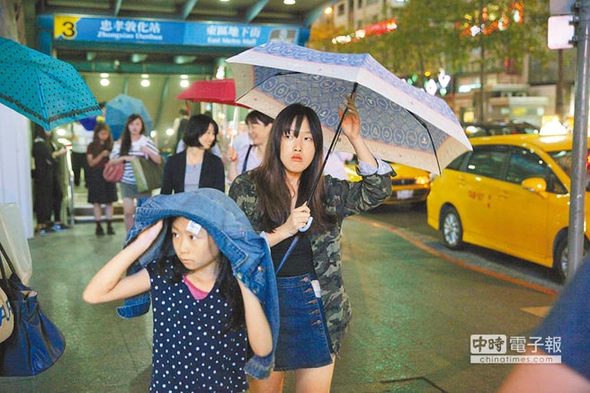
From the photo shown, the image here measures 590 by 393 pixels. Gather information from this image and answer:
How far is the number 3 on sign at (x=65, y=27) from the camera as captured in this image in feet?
44.0

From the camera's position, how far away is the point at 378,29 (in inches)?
1442

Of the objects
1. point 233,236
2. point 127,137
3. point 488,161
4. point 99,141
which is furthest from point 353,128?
point 99,141

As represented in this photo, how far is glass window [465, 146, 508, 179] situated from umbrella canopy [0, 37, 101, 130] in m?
6.49

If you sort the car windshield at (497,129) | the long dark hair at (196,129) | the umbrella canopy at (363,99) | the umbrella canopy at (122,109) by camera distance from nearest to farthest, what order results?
the umbrella canopy at (363,99) < the long dark hair at (196,129) < the umbrella canopy at (122,109) < the car windshield at (497,129)

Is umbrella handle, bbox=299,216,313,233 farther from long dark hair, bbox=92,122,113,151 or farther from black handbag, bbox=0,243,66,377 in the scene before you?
long dark hair, bbox=92,122,113,151

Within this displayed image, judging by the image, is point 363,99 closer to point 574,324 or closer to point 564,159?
point 574,324

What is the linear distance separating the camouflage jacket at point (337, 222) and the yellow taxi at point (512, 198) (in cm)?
495

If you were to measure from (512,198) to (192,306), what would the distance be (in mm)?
6841

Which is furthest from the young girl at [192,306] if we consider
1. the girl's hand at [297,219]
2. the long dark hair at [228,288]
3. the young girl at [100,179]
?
the young girl at [100,179]

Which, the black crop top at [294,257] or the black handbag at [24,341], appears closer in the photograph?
the black crop top at [294,257]

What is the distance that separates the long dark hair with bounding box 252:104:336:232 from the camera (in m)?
3.15

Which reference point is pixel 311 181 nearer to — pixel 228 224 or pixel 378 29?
pixel 228 224

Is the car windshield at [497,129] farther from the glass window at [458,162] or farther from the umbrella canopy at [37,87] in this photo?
the umbrella canopy at [37,87]

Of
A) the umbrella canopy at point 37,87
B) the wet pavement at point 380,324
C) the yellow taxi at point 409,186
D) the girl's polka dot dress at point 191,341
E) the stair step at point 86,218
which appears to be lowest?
the wet pavement at point 380,324
